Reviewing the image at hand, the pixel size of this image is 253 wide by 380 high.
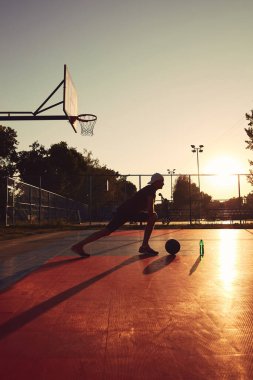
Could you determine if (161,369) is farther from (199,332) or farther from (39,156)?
(39,156)

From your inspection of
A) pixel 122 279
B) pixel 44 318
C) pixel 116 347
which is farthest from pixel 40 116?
pixel 116 347

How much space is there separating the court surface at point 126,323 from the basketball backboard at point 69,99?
313 inches

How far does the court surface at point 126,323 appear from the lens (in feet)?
7.10

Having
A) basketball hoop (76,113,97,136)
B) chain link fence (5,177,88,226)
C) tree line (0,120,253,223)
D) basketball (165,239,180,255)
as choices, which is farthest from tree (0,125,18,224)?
basketball (165,239,180,255)

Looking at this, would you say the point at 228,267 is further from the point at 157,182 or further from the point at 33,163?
the point at 33,163

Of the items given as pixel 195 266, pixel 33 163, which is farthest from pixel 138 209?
pixel 33 163

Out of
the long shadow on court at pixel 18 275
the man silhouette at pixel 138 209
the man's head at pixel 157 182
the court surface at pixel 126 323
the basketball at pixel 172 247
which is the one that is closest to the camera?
the court surface at pixel 126 323

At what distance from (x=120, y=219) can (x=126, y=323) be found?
391 cm

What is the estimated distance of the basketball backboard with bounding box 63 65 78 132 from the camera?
12656 mm

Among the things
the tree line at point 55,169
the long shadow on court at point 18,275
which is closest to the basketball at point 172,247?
the long shadow on court at point 18,275

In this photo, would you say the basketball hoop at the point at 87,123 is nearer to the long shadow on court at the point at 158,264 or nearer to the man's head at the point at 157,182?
the man's head at the point at 157,182

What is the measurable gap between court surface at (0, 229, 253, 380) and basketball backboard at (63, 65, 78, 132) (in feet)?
26.1

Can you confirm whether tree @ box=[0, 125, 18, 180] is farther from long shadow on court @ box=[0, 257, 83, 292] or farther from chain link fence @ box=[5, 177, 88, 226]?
long shadow on court @ box=[0, 257, 83, 292]

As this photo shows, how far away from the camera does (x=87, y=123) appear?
46.6 feet
